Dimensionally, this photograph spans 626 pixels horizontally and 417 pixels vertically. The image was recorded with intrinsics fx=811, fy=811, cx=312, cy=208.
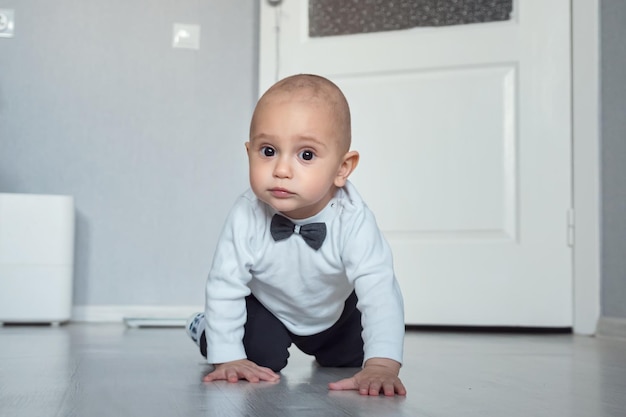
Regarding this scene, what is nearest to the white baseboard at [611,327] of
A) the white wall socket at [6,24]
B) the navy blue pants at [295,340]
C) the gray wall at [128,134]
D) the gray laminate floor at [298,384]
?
the gray laminate floor at [298,384]

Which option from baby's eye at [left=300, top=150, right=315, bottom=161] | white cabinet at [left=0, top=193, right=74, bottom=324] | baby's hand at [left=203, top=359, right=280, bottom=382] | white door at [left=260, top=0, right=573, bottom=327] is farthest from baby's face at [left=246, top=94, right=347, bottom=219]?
white cabinet at [left=0, top=193, right=74, bottom=324]

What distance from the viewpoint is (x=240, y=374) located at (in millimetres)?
1267

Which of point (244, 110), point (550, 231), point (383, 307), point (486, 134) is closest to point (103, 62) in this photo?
point (244, 110)

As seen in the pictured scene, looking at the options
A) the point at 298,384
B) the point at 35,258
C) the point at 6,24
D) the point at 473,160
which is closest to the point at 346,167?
the point at 298,384

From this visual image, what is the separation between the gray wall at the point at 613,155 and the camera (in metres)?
2.52

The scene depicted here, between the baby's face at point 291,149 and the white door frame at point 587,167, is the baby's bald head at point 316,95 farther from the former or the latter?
the white door frame at point 587,167

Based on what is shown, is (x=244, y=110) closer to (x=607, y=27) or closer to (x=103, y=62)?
(x=103, y=62)

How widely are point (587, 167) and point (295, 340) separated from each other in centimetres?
149

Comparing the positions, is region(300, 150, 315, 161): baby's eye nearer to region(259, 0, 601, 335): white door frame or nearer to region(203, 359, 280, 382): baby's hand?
region(203, 359, 280, 382): baby's hand

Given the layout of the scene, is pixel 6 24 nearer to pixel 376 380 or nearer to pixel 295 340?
pixel 295 340

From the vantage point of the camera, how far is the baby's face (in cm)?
122

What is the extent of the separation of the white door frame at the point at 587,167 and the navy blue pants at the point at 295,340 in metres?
1.32

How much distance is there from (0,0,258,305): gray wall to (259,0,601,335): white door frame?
4.05ft

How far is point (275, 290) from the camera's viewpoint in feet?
4.64
